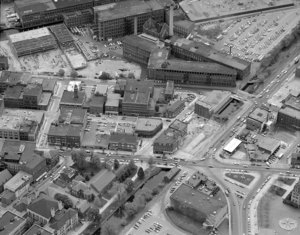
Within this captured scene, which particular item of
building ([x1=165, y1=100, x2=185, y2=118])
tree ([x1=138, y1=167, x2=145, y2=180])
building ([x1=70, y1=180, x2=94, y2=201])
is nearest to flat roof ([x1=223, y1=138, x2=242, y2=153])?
building ([x1=165, y1=100, x2=185, y2=118])

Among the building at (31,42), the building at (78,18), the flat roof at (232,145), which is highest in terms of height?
the building at (78,18)

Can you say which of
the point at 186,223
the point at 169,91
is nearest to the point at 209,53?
the point at 169,91

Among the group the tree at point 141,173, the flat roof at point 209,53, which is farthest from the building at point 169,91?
the tree at point 141,173

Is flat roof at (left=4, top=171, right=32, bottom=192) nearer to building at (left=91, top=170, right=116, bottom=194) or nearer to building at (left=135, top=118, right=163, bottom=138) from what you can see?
building at (left=91, top=170, right=116, bottom=194)

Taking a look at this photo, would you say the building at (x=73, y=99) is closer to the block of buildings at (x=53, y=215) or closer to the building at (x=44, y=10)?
the block of buildings at (x=53, y=215)

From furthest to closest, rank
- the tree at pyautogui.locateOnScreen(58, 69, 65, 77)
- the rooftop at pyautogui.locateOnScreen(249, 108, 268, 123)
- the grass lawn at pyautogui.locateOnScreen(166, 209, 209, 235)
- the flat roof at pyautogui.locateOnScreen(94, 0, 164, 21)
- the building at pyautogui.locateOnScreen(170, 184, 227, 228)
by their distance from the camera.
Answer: the flat roof at pyautogui.locateOnScreen(94, 0, 164, 21) → the tree at pyautogui.locateOnScreen(58, 69, 65, 77) → the rooftop at pyautogui.locateOnScreen(249, 108, 268, 123) → the building at pyautogui.locateOnScreen(170, 184, 227, 228) → the grass lawn at pyautogui.locateOnScreen(166, 209, 209, 235)
